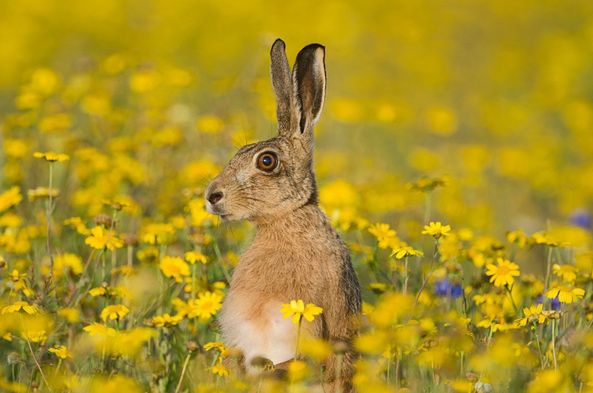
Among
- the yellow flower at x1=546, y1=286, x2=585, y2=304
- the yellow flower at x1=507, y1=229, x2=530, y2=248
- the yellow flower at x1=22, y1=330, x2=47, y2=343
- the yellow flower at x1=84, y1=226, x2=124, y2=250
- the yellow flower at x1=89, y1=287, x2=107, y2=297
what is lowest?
the yellow flower at x1=22, y1=330, x2=47, y2=343

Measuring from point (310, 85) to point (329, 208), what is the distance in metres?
1.98

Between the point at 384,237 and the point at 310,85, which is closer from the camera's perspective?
the point at 310,85

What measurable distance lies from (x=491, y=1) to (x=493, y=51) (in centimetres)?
280

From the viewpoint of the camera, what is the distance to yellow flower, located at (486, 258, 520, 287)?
543cm

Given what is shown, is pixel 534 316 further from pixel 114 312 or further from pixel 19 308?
pixel 19 308

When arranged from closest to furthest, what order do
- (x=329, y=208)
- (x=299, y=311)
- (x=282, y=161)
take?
(x=299, y=311), (x=282, y=161), (x=329, y=208)

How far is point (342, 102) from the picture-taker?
995 centimetres

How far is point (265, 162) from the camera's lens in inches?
216

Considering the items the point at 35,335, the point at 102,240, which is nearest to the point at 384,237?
the point at 102,240

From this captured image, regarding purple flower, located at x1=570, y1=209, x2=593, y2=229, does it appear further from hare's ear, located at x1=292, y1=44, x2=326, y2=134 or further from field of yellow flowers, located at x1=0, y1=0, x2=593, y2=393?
hare's ear, located at x1=292, y1=44, x2=326, y2=134

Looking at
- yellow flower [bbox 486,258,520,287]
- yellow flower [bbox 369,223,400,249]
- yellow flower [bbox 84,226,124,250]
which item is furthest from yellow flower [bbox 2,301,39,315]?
yellow flower [bbox 486,258,520,287]

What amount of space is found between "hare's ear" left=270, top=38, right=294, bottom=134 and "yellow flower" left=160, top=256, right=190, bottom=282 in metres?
0.81

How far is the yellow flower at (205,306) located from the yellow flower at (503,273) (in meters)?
1.26

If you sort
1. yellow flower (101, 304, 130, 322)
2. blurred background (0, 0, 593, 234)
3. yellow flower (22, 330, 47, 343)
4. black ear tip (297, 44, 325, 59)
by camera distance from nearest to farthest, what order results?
yellow flower (22, 330, 47, 343) → yellow flower (101, 304, 130, 322) → black ear tip (297, 44, 325, 59) → blurred background (0, 0, 593, 234)
